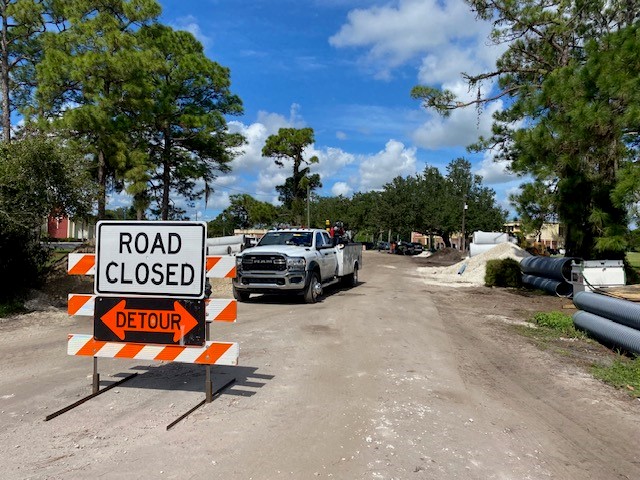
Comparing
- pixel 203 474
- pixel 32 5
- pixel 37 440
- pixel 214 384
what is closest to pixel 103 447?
pixel 37 440

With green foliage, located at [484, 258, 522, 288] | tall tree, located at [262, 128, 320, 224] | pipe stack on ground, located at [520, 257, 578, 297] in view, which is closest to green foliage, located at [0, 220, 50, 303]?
pipe stack on ground, located at [520, 257, 578, 297]

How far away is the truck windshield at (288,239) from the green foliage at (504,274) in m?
9.54

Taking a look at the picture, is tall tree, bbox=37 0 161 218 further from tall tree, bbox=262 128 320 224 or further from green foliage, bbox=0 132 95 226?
tall tree, bbox=262 128 320 224

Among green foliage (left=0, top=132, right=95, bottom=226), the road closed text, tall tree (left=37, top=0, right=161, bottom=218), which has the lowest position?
the road closed text

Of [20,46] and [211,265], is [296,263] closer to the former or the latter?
Result: [211,265]

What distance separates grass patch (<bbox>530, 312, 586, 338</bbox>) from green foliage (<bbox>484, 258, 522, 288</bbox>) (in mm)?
9042

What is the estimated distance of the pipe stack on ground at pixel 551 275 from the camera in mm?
15953

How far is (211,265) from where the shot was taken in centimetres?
535

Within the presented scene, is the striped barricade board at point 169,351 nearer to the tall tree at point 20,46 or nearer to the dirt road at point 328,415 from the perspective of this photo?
the dirt road at point 328,415

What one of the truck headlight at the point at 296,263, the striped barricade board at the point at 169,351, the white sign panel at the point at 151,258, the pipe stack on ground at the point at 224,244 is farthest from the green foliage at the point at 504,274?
the white sign panel at the point at 151,258

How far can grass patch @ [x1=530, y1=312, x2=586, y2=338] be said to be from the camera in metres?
9.49

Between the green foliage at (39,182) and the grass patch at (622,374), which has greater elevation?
the green foliage at (39,182)

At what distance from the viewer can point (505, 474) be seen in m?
3.63

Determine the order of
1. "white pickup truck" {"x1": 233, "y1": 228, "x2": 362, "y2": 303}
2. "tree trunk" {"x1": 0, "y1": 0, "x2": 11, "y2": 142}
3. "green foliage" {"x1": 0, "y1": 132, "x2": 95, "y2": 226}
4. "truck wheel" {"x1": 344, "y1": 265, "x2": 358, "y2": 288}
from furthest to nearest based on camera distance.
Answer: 1. "tree trunk" {"x1": 0, "y1": 0, "x2": 11, "y2": 142}
2. "truck wheel" {"x1": 344, "y1": 265, "x2": 358, "y2": 288}
3. "white pickup truck" {"x1": 233, "y1": 228, "x2": 362, "y2": 303}
4. "green foliage" {"x1": 0, "y1": 132, "x2": 95, "y2": 226}
